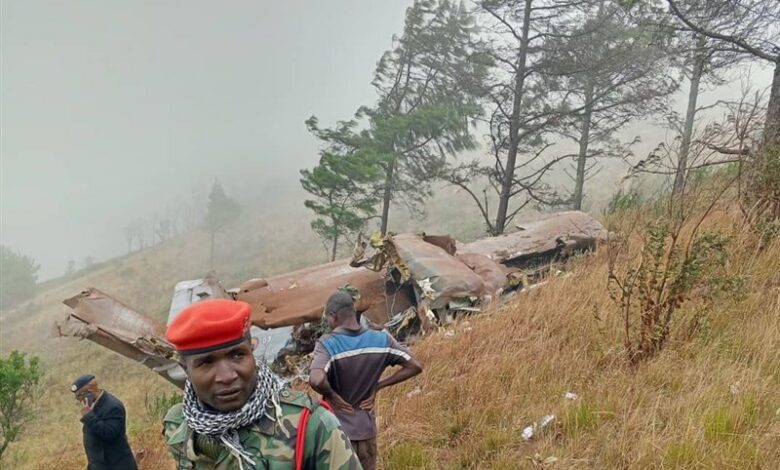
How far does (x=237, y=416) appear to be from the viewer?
51.7 inches

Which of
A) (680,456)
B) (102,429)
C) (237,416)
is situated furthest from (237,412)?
(102,429)

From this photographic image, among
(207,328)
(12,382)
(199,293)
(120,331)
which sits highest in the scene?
(207,328)

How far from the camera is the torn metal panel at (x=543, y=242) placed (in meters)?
7.91

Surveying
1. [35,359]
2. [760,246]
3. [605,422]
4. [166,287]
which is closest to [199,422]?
[605,422]

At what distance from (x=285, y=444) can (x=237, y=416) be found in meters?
0.15

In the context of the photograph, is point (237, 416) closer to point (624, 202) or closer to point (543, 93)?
point (624, 202)

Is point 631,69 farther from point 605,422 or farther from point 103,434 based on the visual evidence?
point 103,434

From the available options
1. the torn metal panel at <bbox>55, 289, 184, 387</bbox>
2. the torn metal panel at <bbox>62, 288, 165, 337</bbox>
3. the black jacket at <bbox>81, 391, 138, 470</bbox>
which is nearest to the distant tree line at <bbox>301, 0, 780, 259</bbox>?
the black jacket at <bbox>81, 391, 138, 470</bbox>

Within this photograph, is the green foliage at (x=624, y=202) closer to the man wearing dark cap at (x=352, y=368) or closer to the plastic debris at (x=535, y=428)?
the plastic debris at (x=535, y=428)

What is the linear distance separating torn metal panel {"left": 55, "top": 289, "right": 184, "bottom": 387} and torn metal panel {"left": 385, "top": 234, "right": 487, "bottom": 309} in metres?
2.89

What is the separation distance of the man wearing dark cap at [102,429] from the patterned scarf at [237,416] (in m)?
3.16

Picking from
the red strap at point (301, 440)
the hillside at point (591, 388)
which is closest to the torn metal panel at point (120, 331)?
the hillside at point (591, 388)

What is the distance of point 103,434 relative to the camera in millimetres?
3867

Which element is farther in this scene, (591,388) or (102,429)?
(102,429)
